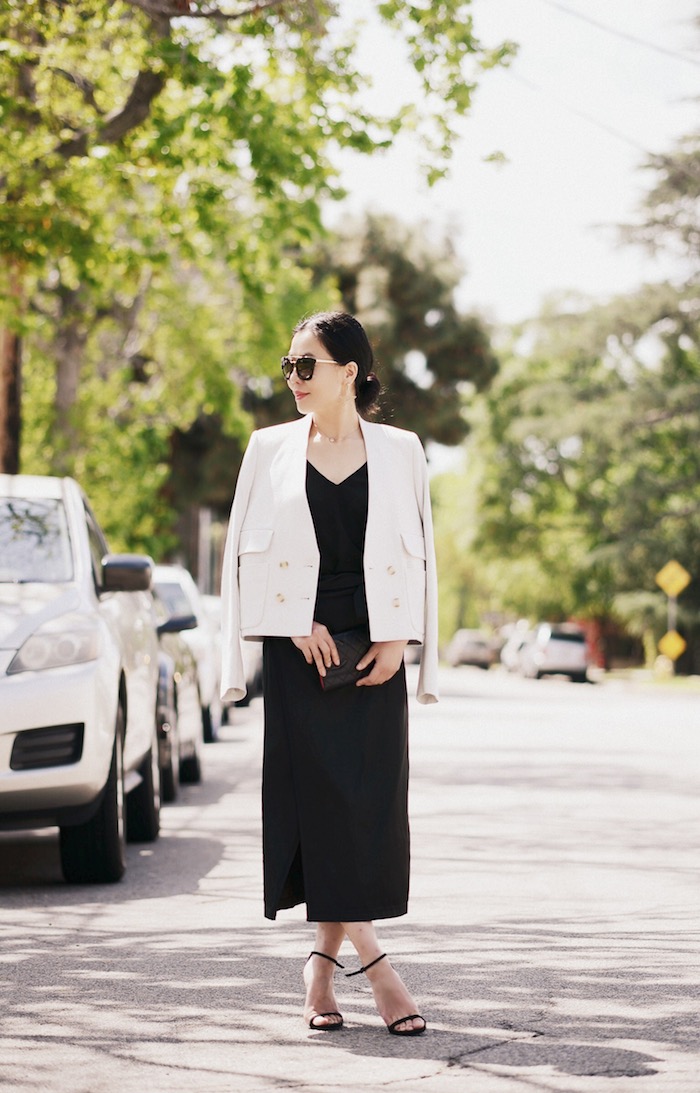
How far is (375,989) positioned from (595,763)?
1153 centimetres

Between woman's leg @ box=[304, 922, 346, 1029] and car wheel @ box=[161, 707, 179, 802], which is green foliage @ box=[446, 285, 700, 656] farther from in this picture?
woman's leg @ box=[304, 922, 346, 1029]

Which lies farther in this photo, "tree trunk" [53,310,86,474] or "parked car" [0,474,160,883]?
"tree trunk" [53,310,86,474]

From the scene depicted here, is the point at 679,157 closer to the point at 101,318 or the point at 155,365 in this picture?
the point at 155,365

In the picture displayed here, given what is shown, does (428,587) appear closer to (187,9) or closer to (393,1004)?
(393,1004)

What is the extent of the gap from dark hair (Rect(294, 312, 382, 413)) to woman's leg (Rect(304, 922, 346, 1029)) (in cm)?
154

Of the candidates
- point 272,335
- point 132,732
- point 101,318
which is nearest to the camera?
point 132,732

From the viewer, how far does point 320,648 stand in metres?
5.45

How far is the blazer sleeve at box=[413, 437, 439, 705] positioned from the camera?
5703 mm

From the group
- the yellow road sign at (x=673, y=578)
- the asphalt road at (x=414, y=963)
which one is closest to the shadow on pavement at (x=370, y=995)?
the asphalt road at (x=414, y=963)

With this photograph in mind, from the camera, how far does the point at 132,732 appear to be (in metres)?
9.83

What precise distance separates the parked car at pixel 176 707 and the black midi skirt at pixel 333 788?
21.6 feet

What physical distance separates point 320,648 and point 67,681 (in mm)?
3283

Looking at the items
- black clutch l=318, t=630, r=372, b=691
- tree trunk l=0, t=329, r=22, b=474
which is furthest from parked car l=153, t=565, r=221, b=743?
black clutch l=318, t=630, r=372, b=691

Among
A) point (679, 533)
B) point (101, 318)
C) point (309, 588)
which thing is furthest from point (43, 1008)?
point (679, 533)
